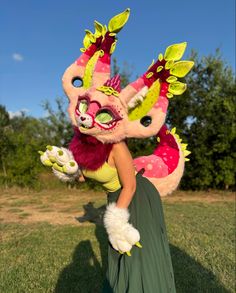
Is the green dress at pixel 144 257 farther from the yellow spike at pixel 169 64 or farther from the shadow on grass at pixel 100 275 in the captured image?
the shadow on grass at pixel 100 275

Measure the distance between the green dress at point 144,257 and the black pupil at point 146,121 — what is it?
0.37 metres

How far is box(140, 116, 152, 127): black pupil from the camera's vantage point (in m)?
2.39

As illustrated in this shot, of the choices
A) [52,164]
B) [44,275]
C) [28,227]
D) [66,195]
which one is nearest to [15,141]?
[66,195]

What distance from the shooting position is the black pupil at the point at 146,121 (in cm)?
239

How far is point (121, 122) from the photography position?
2.27 meters

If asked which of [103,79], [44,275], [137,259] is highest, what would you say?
[103,79]

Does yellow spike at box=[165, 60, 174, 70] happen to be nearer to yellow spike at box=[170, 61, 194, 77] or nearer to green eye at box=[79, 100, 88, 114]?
yellow spike at box=[170, 61, 194, 77]

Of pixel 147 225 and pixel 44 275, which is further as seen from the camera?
pixel 44 275

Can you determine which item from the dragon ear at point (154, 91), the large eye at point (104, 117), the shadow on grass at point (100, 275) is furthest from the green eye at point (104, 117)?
the shadow on grass at point (100, 275)

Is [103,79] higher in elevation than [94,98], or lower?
higher

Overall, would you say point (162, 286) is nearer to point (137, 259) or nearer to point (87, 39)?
point (137, 259)

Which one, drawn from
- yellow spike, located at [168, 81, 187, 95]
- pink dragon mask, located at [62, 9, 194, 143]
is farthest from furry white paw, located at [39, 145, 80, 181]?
yellow spike, located at [168, 81, 187, 95]

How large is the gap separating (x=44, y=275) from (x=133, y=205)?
2470 mm

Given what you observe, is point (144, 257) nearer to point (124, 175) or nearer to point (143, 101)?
point (124, 175)
